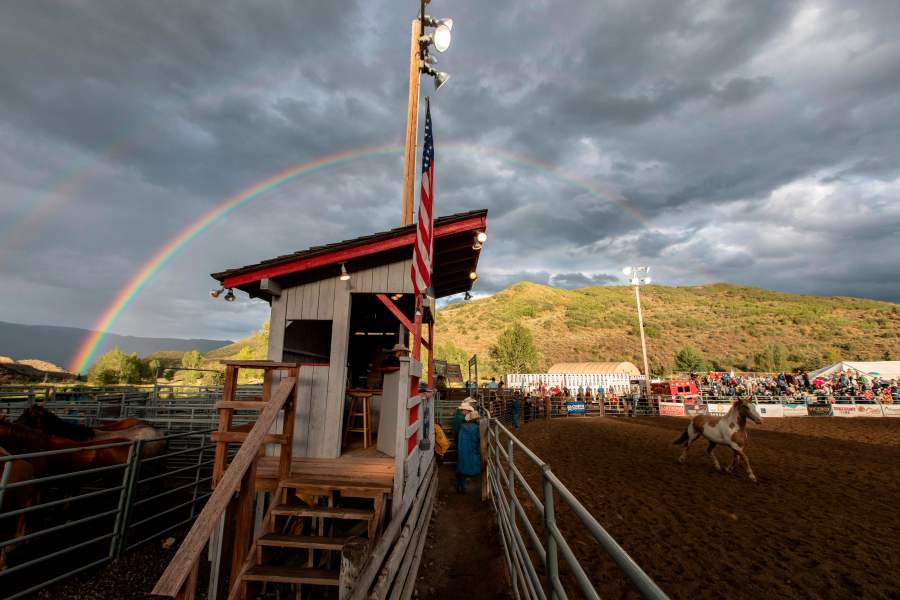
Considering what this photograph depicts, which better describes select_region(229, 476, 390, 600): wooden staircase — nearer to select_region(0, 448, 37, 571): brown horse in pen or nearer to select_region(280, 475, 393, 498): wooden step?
select_region(280, 475, 393, 498): wooden step

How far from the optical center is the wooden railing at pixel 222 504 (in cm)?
215

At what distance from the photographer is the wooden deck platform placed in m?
4.43

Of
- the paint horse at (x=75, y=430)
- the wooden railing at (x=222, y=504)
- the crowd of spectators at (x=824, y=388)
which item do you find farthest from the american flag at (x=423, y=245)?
the crowd of spectators at (x=824, y=388)

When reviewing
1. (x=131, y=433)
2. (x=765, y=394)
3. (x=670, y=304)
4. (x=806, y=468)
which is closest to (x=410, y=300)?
(x=131, y=433)

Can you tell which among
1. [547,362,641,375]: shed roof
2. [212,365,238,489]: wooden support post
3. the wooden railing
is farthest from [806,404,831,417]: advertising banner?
[212,365,238,489]: wooden support post

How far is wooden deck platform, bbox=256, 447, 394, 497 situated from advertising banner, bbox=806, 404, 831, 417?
27.5m

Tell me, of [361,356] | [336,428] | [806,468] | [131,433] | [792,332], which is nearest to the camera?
[336,428]

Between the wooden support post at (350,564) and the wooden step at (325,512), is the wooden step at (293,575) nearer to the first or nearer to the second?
the wooden step at (325,512)

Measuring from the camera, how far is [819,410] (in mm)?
22234

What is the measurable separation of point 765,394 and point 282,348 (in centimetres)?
3181

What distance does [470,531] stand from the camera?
6273 millimetres

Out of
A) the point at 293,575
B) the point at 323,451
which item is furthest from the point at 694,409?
the point at 293,575

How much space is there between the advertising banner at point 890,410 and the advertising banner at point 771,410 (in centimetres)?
411

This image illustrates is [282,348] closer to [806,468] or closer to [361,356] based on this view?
[361,356]
